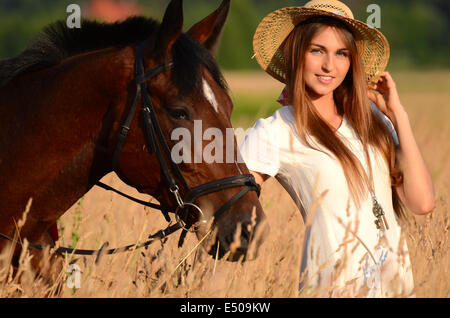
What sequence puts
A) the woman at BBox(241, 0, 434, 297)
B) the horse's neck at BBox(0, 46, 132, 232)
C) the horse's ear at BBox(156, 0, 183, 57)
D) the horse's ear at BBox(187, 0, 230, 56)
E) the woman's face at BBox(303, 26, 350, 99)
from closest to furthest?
the horse's ear at BBox(156, 0, 183, 57) < the horse's neck at BBox(0, 46, 132, 232) < the woman at BBox(241, 0, 434, 297) < the horse's ear at BBox(187, 0, 230, 56) < the woman's face at BBox(303, 26, 350, 99)

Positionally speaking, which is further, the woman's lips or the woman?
the woman's lips

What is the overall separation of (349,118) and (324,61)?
1.22 ft

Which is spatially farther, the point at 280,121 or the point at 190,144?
the point at 280,121

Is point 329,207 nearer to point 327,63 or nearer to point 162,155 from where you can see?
point 327,63

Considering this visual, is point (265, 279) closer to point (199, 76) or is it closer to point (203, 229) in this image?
point (203, 229)

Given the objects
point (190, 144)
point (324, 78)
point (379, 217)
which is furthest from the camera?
point (324, 78)

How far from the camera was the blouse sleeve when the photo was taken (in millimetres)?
3734

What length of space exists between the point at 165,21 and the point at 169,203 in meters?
0.93

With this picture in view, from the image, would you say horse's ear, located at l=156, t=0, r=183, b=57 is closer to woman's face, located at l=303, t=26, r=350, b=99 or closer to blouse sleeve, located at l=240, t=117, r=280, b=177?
blouse sleeve, located at l=240, t=117, r=280, b=177

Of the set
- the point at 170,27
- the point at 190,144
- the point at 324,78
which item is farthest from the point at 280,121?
the point at 170,27

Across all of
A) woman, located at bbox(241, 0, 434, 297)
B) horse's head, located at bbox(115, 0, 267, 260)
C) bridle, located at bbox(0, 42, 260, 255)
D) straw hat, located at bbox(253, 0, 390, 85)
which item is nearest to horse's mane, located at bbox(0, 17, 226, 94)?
horse's head, located at bbox(115, 0, 267, 260)

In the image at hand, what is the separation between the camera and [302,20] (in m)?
4.03
